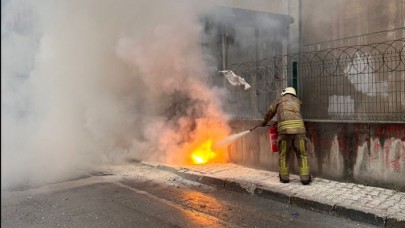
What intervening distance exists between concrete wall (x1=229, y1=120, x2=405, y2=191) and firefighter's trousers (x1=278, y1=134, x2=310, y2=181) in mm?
444

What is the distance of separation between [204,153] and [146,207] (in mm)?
3275

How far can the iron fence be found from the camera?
6.74 metres

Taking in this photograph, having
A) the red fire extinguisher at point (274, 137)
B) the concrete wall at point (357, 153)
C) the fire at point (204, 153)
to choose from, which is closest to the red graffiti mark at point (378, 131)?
the concrete wall at point (357, 153)

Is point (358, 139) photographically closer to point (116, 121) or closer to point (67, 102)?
point (116, 121)

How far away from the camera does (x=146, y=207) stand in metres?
5.45

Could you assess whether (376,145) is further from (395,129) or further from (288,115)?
(288,115)

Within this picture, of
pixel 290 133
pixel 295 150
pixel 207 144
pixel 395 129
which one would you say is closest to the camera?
pixel 395 129

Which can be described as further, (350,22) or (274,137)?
(350,22)

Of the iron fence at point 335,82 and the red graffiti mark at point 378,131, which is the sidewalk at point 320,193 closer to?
the red graffiti mark at point 378,131

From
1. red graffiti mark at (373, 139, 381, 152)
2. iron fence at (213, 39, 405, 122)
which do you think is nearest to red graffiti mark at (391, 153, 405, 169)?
red graffiti mark at (373, 139, 381, 152)

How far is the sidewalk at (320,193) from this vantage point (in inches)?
190

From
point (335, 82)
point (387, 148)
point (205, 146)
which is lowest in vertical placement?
point (205, 146)

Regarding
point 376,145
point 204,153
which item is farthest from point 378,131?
point 204,153

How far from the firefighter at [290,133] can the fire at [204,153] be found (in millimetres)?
2346
